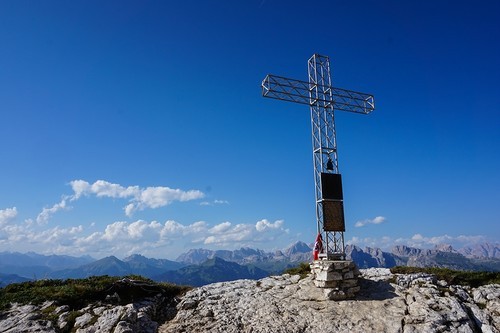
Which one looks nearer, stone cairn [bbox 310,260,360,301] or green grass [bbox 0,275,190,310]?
green grass [bbox 0,275,190,310]

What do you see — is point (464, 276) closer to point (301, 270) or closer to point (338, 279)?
point (338, 279)

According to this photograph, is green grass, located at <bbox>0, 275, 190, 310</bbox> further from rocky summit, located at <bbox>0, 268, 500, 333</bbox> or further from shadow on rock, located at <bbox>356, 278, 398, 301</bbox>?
shadow on rock, located at <bbox>356, 278, 398, 301</bbox>

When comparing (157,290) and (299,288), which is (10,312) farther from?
(299,288)

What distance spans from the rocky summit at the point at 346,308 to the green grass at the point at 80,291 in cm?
212

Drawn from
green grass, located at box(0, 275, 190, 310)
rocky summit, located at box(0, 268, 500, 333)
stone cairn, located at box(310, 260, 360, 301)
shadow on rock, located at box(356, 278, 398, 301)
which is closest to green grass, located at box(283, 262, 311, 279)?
rocky summit, located at box(0, 268, 500, 333)

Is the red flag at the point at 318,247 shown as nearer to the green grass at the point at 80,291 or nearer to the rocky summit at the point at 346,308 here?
the rocky summit at the point at 346,308

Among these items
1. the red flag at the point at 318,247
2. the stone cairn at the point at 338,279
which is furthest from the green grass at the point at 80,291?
the red flag at the point at 318,247

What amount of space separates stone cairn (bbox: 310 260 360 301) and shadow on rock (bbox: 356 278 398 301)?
532 mm

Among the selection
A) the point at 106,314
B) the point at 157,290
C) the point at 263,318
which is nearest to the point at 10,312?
the point at 106,314

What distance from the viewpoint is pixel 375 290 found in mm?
19562

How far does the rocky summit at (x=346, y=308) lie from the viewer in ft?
50.8

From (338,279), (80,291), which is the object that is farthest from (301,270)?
(80,291)

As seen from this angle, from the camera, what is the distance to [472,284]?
785 inches

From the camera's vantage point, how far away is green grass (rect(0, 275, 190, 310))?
58.4 ft
